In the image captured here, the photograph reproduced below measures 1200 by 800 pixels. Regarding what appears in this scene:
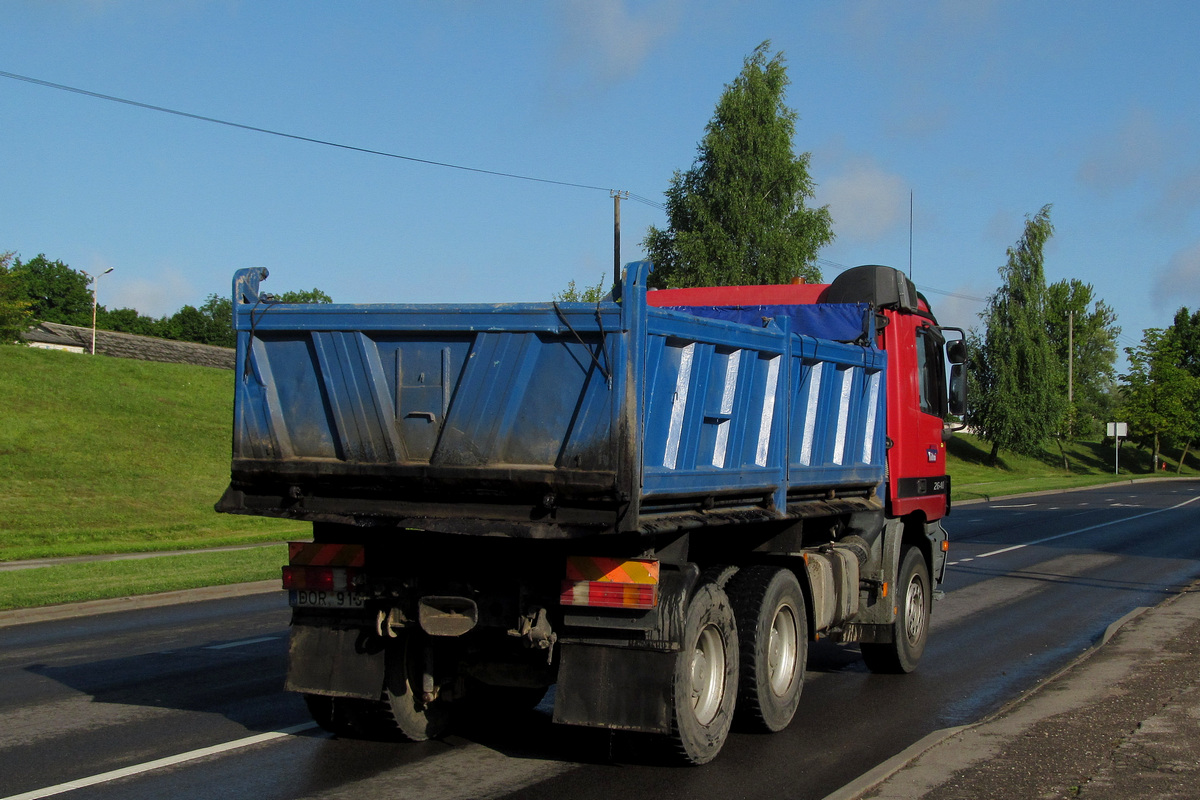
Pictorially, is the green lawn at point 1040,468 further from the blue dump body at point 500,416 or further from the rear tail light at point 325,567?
the rear tail light at point 325,567

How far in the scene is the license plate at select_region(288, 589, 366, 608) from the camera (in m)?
6.56

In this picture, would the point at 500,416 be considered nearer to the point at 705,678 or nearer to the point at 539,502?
the point at 539,502

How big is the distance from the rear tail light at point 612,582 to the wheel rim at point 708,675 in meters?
0.67

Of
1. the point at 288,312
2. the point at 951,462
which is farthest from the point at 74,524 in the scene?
the point at 951,462

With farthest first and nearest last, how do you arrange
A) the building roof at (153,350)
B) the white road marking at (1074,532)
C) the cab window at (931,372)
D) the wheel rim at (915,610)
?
the building roof at (153,350)
the white road marking at (1074,532)
the cab window at (931,372)
the wheel rim at (915,610)

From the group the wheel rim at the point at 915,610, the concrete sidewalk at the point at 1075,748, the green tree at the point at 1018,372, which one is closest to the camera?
the concrete sidewalk at the point at 1075,748

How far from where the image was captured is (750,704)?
7121mm

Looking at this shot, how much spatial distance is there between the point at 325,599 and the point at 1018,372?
64437 millimetres

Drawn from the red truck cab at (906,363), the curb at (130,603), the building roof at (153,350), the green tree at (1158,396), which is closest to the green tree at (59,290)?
the building roof at (153,350)

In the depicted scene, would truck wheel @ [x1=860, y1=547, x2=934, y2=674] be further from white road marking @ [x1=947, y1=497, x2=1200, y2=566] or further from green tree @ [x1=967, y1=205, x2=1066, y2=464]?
green tree @ [x1=967, y1=205, x2=1066, y2=464]

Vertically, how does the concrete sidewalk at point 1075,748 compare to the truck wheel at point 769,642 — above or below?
below

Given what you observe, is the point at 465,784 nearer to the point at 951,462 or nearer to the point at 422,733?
the point at 422,733

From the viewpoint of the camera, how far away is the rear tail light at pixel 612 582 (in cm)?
593

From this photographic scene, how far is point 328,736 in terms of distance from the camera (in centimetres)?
734
